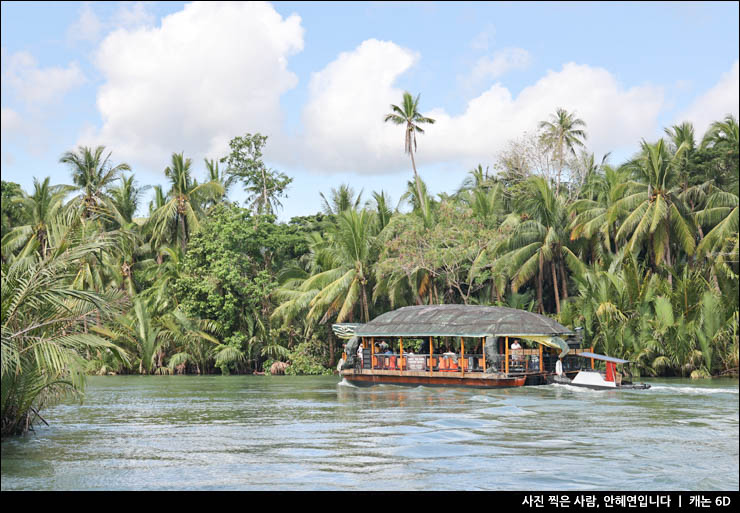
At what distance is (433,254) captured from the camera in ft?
120

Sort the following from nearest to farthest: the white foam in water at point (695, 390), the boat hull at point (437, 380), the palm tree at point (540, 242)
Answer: the white foam in water at point (695, 390), the boat hull at point (437, 380), the palm tree at point (540, 242)

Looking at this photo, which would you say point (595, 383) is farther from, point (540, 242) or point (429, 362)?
point (540, 242)

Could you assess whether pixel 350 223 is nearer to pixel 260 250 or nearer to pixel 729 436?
pixel 260 250

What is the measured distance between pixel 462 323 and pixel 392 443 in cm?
1340

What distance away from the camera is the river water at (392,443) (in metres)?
11.7


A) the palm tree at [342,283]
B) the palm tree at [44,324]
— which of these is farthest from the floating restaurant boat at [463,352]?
the palm tree at [44,324]

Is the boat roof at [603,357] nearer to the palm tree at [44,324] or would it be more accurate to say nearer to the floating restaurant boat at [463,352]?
the floating restaurant boat at [463,352]

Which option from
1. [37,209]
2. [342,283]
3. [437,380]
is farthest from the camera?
[37,209]

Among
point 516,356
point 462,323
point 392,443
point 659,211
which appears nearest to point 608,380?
point 516,356

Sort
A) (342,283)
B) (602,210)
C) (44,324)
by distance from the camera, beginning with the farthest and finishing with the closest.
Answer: (342,283)
(602,210)
(44,324)
